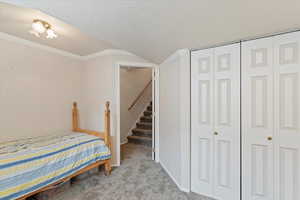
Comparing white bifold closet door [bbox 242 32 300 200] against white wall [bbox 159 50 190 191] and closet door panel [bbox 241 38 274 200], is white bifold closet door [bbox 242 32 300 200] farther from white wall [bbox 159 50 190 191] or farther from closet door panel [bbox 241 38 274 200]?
white wall [bbox 159 50 190 191]

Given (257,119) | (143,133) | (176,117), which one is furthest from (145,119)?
(257,119)

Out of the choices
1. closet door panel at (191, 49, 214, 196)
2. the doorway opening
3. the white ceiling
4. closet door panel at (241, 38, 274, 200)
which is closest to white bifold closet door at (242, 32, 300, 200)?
closet door panel at (241, 38, 274, 200)

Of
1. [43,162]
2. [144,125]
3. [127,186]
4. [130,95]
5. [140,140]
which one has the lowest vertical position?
[127,186]

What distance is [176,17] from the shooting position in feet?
4.00

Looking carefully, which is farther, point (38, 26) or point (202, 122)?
point (202, 122)

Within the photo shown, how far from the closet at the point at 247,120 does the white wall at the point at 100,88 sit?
149cm

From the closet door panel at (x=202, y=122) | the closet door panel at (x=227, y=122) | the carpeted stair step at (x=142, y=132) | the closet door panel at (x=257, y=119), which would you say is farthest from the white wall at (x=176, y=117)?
the carpeted stair step at (x=142, y=132)

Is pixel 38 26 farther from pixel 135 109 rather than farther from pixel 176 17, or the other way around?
pixel 135 109

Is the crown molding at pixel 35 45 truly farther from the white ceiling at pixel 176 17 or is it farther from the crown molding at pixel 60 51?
the white ceiling at pixel 176 17

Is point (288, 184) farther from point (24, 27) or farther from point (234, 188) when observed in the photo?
point (24, 27)

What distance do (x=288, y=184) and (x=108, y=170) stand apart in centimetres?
240

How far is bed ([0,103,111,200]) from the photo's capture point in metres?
1.39

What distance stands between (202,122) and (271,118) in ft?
2.39

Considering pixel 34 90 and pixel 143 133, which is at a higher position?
pixel 34 90
